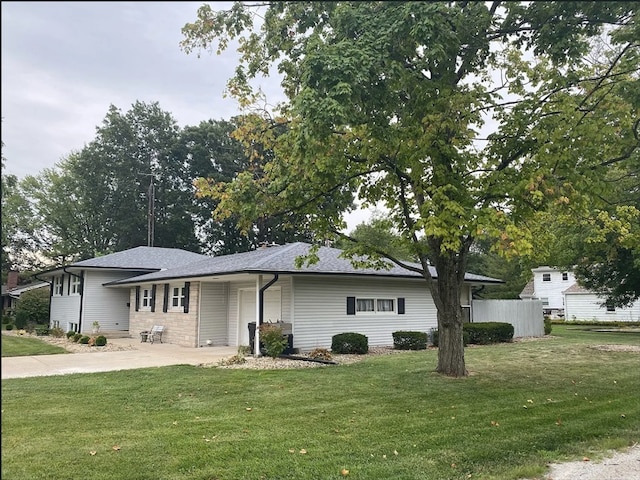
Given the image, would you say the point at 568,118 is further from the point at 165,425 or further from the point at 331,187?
the point at 165,425

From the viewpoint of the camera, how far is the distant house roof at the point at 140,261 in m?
24.3

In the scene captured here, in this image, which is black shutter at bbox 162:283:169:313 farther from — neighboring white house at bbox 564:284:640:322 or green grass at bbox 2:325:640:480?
neighboring white house at bbox 564:284:640:322

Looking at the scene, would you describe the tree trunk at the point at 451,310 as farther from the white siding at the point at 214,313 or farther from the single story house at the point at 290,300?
the white siding at the point at 214,313

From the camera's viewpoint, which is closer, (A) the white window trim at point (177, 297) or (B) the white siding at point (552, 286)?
(A) the white window trim at point (177, 297)

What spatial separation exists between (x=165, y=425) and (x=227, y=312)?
12.2m

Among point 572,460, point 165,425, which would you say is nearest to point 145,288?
point 165,425

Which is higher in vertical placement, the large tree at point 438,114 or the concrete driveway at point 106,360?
the large tree at point 438,114

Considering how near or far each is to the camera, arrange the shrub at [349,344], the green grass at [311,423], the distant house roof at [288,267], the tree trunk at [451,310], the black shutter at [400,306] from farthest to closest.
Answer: the black shutter at [400,306] < the shrub at [349,344] < the distant house roof at [288,267] < the tree trunk at [451,310] < the green grass at [311,423]

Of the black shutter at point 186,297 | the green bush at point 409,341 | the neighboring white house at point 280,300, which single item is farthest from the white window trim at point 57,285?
the green bush at point 409,341

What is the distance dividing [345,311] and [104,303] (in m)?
13.4

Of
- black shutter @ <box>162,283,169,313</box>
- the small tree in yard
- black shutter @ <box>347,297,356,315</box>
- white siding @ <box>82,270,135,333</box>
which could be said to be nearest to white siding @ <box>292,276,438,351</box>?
black shutter @ <box>347,297,356,315</box>

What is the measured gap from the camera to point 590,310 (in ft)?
126

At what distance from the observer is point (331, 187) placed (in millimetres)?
9609

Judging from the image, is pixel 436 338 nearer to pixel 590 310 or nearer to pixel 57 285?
pixel 57 285
